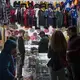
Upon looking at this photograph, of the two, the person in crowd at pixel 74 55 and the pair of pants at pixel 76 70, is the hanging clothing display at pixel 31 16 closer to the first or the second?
the person in crowd at pixel 74 55

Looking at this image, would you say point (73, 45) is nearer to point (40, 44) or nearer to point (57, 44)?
point (57, 44)

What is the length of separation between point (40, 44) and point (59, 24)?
1.24m

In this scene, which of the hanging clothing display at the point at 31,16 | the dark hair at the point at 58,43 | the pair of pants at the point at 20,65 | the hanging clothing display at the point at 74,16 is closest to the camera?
the dark hair at the point at 58,43

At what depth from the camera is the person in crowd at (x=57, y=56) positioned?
5.02 meters

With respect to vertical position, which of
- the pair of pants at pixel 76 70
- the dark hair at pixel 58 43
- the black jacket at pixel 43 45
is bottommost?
the pair of pants at pixel 76 70

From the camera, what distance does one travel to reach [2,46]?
18.7 feet

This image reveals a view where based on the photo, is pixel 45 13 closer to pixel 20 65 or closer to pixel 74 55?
pixel 20 65

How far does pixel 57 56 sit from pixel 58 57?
28mm

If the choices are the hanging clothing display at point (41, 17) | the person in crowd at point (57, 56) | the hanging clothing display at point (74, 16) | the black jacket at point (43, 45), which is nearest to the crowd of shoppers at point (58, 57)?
the person in crowd at point (57, 56)

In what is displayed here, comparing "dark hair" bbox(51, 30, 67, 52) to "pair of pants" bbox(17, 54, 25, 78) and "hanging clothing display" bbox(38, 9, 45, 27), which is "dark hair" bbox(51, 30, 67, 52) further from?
"hanging clothing display" bbox(38, 9, 45, 27)

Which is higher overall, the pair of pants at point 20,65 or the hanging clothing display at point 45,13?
the hanging clothing display at point 45,13

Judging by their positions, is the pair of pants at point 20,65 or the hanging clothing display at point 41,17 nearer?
the pair of pants at point 20,65

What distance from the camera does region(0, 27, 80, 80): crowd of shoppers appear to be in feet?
15.6

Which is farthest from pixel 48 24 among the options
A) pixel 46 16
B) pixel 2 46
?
pixel 2 46
